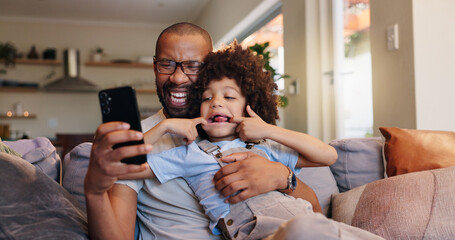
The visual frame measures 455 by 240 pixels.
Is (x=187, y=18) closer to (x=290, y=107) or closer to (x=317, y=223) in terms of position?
(x=290, y=107)

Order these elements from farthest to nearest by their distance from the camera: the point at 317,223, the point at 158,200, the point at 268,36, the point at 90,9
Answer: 1. the point at 90,9
2. the point at 268,36
3. the point at 158,200
4. the point at 317,223

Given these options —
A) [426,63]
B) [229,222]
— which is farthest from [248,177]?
[426,63]

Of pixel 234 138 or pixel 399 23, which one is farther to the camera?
pixel 399 23

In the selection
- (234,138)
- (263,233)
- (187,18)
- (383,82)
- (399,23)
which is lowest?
(263,233)

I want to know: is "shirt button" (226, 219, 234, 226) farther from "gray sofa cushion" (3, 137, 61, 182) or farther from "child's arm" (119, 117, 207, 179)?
"gray sofa cushion" (3, 137, 61, 182)

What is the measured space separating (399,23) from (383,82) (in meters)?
0.37

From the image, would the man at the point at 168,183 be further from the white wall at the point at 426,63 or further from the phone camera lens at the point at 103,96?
the white wall at the point at 426,63

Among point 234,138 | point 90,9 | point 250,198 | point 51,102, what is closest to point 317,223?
point 250,198

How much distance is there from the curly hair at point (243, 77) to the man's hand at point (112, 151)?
56cm

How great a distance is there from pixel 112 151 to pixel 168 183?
43 centimetres

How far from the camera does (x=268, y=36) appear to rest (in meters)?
5.13

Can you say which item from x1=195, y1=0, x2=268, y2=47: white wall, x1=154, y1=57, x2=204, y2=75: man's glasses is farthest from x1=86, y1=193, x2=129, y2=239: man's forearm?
x1=195, y1=0, x2=268, y2=47: white wall

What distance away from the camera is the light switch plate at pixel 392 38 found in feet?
8.16

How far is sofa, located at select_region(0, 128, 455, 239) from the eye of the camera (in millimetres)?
1021
